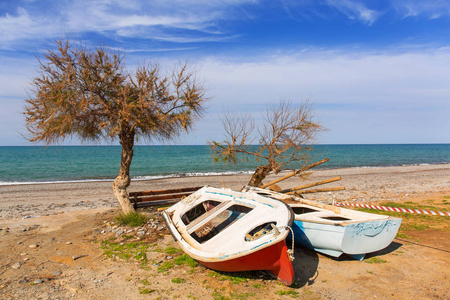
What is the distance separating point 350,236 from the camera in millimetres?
6684

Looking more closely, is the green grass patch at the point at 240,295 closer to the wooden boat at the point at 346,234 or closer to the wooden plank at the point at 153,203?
the wooden boat at the point at 346,234

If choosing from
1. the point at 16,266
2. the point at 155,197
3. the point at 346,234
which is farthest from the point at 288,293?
the point at 155,197

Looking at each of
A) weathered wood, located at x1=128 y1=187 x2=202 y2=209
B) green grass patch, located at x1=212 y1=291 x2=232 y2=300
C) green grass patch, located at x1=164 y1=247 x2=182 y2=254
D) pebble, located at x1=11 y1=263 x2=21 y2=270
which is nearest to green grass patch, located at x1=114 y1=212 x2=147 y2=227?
weathered wood, located at x1=128 y1=187 x2=202 y2=209

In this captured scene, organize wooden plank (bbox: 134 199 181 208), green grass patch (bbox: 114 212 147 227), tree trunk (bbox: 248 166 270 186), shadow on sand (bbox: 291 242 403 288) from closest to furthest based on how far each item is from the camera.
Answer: shadow on sand (bbox: 291 242 403 288), green grass patch (bbox: 114 212 147 227), tree trunk (bbox: 248 166 270 186), wooden plank (bbox: 134 199 181 208)

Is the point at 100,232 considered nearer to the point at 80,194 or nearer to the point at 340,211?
the point at 340,211

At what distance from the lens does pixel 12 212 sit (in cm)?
1457

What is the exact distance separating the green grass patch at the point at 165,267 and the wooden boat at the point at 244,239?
702mm

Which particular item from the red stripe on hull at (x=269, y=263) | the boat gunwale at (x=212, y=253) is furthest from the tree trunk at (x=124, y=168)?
the red stripe on hull at (x=269, y=263)

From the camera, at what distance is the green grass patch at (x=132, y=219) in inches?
386

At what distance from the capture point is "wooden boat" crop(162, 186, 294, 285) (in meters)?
5.65

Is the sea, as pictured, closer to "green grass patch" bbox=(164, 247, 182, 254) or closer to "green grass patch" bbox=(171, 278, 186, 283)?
"green grass patch" bbox=(164, 247, 182, 254)

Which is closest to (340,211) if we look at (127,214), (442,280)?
(442,280)

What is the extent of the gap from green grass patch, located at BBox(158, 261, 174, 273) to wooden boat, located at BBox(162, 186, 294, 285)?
70 cm

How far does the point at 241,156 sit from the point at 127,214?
4.99 metres
